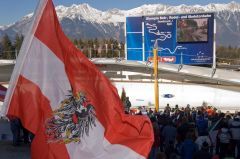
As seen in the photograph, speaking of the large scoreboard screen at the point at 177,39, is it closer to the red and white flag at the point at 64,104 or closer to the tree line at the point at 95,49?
the tree line at the point at 95,49

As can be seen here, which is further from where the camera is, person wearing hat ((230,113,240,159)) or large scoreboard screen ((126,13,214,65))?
large scoreboard screen ((126,13,214,65))

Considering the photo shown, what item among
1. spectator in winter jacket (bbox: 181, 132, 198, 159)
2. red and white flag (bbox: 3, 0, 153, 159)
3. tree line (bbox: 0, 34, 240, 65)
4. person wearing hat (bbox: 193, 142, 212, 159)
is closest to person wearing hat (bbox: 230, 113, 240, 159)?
spectator in winter jacket (bbox: 181, 132, 198, 159)

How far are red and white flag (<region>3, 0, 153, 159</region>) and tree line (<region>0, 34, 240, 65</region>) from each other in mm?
23833

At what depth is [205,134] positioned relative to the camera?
13.8 m

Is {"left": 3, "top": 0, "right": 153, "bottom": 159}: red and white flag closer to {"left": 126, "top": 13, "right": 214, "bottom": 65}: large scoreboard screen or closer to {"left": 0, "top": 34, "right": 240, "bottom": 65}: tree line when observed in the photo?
{"left": 0, "top": 34, "right": 240, "bottom": 65}: tree line

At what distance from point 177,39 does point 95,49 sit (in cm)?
2968

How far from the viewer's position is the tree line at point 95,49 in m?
65.1

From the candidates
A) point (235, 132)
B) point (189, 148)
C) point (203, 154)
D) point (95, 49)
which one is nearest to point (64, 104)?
point (203, 154)

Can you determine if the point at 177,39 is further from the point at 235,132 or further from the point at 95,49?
the point at 95,49

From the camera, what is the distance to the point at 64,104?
26.5 ft

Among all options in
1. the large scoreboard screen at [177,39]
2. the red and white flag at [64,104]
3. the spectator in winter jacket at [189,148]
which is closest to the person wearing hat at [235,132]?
the spectator in winter jacket at [189,148]

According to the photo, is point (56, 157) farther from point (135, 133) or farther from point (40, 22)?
point (40, 22)

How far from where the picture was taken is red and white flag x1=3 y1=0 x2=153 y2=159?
7.70 metres

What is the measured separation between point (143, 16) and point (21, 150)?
2560 centimetres
